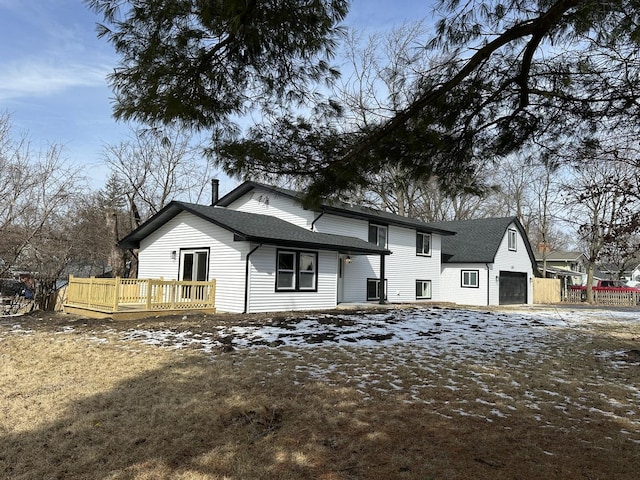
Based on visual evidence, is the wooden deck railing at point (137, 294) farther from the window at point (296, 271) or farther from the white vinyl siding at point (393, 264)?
the white vinyl siding at point (393, 264)

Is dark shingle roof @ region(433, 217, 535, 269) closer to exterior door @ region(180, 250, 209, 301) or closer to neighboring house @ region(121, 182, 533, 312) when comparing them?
neighboring house @ region(121, 182, 533, 312)

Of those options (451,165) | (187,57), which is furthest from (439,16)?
(187,57)

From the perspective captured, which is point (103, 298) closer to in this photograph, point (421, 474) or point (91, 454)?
point (91, 454)

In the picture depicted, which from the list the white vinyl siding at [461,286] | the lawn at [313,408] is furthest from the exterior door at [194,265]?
the white vinyl siding at [461,286]

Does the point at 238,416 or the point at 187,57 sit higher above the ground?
the point at 187,57

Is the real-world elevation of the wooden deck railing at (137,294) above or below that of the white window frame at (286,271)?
below

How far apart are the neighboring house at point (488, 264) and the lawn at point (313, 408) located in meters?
14.6

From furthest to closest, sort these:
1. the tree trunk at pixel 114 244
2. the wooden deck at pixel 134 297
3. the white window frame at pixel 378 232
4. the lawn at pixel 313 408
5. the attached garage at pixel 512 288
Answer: the attached garage at pixel 512 288 → the white window frame at pixel 378 232 → the tree trunk at pixel 114 244 → the wooden deck at pixel 134 297 → the lawn at pixel 313 408

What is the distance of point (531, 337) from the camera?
1053 centimetres

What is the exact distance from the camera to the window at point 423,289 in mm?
23047

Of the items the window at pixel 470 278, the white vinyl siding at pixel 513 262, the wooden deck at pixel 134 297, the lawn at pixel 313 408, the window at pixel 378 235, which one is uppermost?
the window at pixel 378 235

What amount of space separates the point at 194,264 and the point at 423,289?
12.6 meters

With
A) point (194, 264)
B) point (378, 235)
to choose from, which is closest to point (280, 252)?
point (194, 264)

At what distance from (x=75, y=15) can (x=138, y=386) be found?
4213mm
